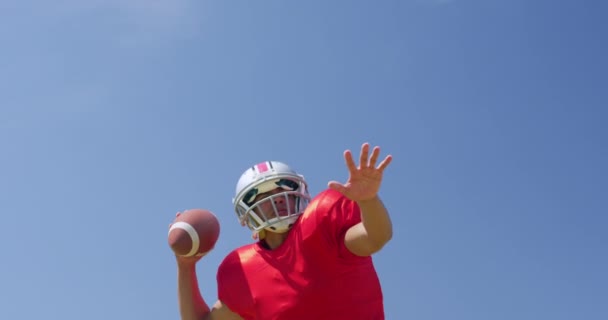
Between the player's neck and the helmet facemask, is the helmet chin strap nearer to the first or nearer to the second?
the helmet facemask

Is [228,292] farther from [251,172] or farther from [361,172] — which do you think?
[361,172]

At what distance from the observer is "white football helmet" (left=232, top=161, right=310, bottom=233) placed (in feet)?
23.6

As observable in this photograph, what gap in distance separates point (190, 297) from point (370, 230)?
236cm

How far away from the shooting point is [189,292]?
784 centimetres

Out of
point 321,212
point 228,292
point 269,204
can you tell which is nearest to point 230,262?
point 228,292

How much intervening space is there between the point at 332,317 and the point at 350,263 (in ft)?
1.59

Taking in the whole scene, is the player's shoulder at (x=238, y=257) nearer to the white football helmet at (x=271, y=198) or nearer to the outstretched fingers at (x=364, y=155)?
the white football helmet at (x=271, y=198)

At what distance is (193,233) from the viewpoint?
7625 millimetres

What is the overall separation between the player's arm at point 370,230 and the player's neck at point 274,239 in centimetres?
89

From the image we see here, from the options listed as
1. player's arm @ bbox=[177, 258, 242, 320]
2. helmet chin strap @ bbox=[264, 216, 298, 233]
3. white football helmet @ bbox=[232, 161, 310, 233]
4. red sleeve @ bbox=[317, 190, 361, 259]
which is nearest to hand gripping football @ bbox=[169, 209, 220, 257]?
player's arm @ bbox=[177, 258, 242, 320]

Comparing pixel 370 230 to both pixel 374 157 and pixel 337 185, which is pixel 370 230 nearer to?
Result: pixel 337 185

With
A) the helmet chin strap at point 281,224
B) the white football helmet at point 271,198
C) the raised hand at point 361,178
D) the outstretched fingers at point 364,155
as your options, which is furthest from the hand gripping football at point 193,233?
the outstretched fingers at point 364,155

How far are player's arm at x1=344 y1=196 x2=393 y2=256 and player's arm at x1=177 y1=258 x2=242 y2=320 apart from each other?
70.7 inches

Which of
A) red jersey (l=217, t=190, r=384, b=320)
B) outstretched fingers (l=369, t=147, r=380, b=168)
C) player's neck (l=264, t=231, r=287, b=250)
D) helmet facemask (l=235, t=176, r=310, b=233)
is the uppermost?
helmet facemask (l=235, t=176, r=310, b=233)
